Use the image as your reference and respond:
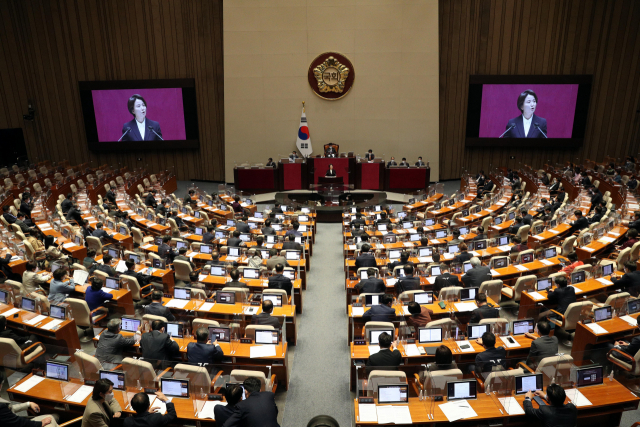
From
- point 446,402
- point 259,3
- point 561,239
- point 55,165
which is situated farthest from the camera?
point 55,165

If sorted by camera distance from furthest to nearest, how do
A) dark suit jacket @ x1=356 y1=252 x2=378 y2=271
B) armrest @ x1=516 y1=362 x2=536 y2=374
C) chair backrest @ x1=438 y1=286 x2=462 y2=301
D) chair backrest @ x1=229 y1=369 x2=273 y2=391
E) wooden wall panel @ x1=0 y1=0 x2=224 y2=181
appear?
wooden wall panel @ x1=0 y1=0 x2=224 y2=181
dark suit jacket @ x1=356 y1=252 x2=378 y2=271
chair backrest @ x1=438 y1=286 x2=462 y2=301
armrest @ x1=516 y1=362 x2=536 y2=374
chair backrest @ x1=229 y1=369 x2=273 y2=391

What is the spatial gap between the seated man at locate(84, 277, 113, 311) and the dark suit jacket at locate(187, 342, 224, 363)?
3044 mm

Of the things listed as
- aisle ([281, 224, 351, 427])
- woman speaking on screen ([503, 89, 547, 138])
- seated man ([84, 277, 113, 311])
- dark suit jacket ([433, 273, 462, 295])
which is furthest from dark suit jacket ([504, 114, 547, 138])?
seated man ([84, 277, 113, 311])

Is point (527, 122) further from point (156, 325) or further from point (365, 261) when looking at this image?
point (156, 325)

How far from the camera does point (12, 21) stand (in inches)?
880

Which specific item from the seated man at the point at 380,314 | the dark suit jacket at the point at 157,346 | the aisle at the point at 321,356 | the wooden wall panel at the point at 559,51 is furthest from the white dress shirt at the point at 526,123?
the dark suit jacket at the point at 157,346

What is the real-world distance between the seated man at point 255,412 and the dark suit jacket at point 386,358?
1674mm

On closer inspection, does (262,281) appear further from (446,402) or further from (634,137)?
(634,137)

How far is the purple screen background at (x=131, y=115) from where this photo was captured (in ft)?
74.1

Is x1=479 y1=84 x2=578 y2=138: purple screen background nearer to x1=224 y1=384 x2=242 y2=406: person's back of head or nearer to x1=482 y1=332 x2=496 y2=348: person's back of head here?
x1=482 y1=332 x2=496 y2=348: person's back of head

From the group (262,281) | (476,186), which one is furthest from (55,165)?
(476,186)

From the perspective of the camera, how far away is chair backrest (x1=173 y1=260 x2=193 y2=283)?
32.6 feet

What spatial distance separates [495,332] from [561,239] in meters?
6.26

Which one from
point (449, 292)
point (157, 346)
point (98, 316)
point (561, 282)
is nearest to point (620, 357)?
point (561, 282)
